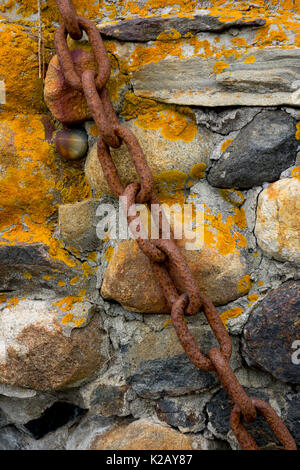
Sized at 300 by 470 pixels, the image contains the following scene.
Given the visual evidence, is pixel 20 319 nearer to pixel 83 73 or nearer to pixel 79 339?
pixel 79 339

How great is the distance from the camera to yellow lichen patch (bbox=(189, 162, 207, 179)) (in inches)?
35.9

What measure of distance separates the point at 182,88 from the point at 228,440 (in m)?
0.80

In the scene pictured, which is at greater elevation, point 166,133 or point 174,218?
point 166,133

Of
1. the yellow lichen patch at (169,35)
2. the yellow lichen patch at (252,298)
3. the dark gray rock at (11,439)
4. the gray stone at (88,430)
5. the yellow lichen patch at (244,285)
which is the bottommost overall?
the dark gray rock at (11,439)

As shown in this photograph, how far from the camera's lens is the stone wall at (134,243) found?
0.86 m

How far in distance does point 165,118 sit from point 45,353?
62cm

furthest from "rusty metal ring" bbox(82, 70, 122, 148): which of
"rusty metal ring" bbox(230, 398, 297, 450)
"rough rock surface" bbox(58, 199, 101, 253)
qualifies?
"rusty metal ring" bbox(230, 398, 297, 450)

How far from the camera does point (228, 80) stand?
87 centimetres

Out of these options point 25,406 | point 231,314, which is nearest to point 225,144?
point 231,314

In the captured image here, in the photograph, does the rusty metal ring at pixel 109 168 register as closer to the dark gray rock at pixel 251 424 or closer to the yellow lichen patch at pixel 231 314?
the yellow lichen patch at pixel 231 314

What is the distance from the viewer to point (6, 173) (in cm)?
98

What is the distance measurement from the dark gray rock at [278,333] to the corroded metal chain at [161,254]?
0.11 metres

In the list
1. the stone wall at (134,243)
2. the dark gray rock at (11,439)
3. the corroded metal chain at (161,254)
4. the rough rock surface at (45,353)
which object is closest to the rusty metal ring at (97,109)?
the corroded metal chain at (161,254)
